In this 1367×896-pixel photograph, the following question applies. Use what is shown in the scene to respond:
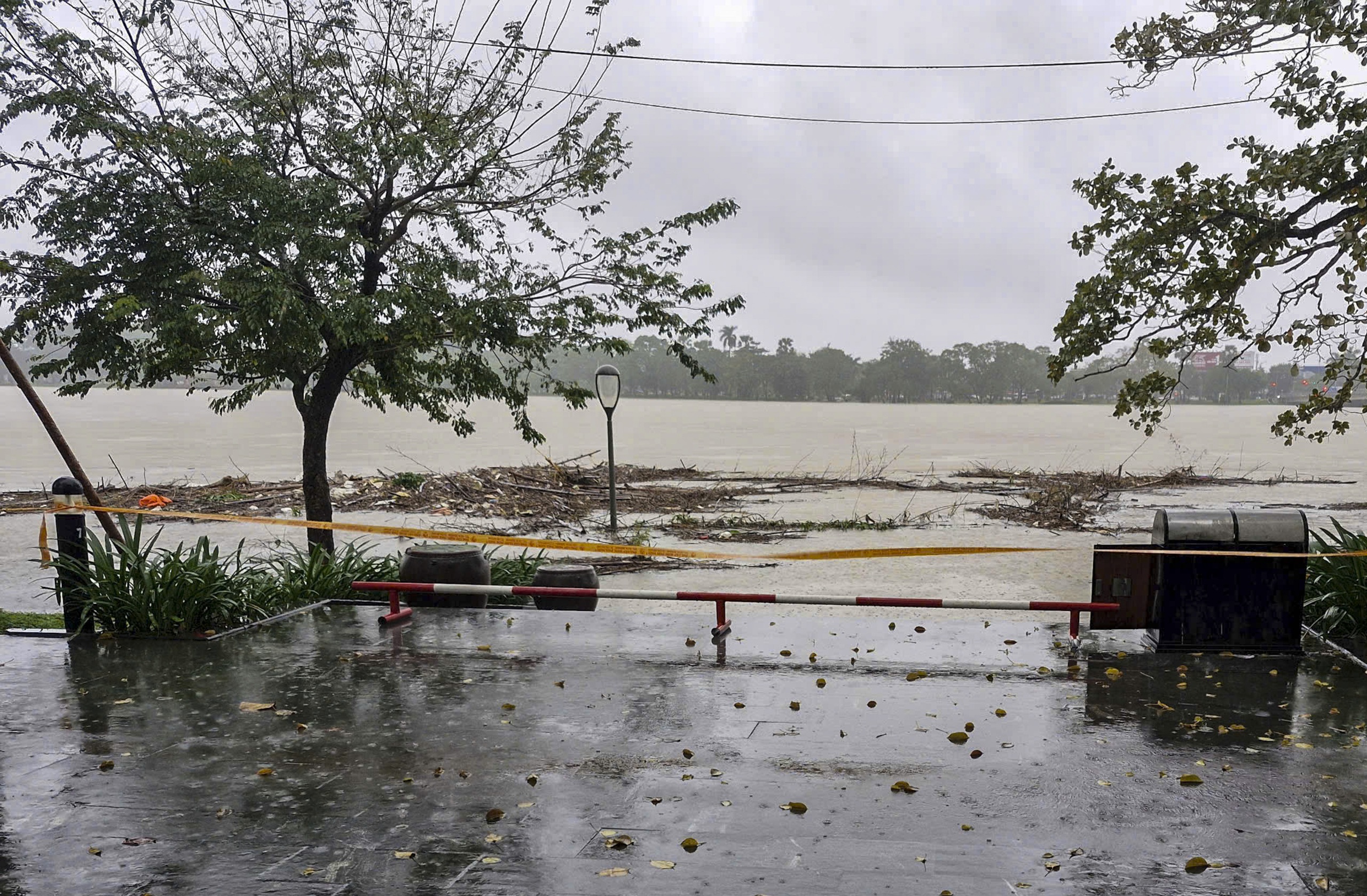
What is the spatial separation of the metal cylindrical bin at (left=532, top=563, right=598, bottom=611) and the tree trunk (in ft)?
13.1

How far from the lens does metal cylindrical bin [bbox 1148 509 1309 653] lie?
762cm

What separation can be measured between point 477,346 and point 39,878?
9.27 meters

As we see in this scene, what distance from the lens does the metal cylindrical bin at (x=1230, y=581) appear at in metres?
7.62

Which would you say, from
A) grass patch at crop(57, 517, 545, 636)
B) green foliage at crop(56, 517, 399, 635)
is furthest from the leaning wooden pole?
green foliage at crop(56, 517, 399, 635)

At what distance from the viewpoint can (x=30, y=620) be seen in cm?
973

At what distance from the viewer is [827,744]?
595 centimetres

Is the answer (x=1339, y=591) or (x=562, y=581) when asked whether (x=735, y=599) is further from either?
(x=1339, y=591)

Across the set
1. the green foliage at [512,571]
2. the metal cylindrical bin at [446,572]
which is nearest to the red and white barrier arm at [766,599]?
→ the metal cylindrical bin at [446,572]

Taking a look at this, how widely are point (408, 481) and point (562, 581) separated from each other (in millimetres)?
15941

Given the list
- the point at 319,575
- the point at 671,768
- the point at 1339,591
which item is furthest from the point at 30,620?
the point at 1339,591

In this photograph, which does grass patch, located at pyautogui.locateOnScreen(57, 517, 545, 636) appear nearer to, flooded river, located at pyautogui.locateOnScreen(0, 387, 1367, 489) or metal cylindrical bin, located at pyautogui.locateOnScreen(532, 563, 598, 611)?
metal cylindrical bin, located at pyautogui.locateOnScreen(532, 563, 598, 611)

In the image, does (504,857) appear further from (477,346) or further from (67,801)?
(477,346)

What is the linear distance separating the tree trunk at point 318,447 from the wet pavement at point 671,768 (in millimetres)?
5116

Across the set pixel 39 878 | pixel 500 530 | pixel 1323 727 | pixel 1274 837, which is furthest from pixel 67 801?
pixel 500 530
